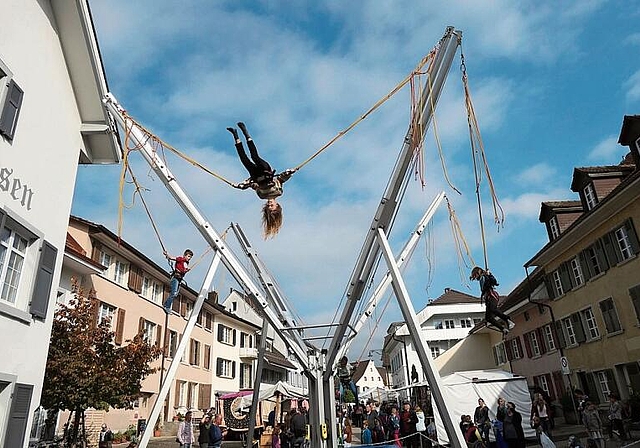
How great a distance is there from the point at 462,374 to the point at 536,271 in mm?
10932

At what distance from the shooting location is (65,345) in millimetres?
14445

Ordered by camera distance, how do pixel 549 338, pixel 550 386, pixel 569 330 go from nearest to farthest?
Answer: 1. pixel 569 330
2. pixel 549 338
3. pixel 550 386

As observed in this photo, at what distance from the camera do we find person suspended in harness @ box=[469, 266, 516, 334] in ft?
27.9

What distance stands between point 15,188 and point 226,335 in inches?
1381

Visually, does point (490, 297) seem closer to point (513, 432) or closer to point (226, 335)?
point (513, 432)

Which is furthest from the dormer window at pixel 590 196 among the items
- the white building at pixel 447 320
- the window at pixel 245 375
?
the window at pixel 245 375

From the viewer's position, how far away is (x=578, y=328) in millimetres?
24266

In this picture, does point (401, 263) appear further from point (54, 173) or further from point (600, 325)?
point (600, 325)

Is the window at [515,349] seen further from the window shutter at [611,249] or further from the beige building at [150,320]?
the beige building at [150,320]

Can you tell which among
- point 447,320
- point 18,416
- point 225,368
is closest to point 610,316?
point 18,416

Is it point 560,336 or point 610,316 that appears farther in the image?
point 560,336

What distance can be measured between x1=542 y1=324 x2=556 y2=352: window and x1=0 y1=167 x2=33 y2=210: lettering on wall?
26.1m

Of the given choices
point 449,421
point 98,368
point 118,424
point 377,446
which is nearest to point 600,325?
point 377,446

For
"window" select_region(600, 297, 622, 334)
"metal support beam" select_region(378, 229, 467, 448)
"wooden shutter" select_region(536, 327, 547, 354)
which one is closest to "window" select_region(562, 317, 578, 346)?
"wooden shutter" select_region(536, 327, 547, 354)
